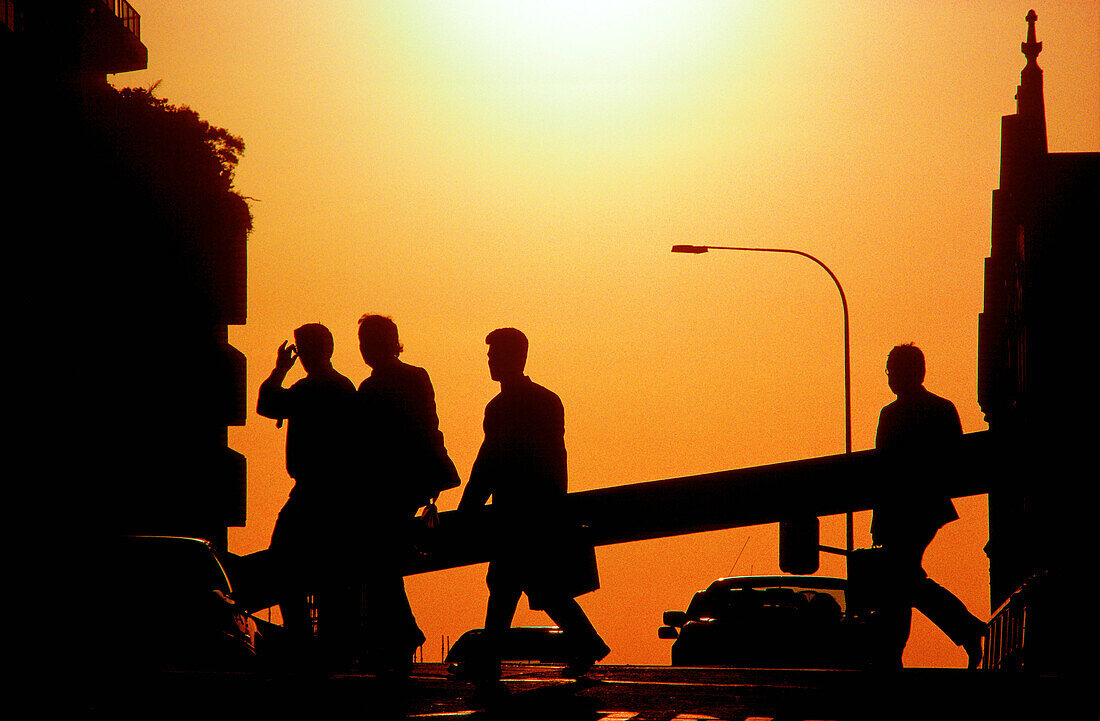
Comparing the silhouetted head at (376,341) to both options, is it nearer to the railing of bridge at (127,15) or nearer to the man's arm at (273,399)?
the man's arm at (273,399)

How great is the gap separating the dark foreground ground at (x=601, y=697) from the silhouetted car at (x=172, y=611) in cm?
116

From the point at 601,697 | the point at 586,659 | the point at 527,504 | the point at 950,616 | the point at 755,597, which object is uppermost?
the point at 527,504

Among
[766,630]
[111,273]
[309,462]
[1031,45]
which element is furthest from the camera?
[111,273]

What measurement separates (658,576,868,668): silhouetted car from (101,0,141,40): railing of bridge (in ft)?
123

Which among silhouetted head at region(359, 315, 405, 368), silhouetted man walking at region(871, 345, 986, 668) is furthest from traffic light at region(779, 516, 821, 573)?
silhouetted head at region(359, 315, 405, 368)

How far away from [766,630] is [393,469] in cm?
713

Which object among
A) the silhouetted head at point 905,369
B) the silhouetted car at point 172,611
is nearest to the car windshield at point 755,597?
the silhouetted head at point 905,369

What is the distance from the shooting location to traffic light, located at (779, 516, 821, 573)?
995 cm

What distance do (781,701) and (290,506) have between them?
3136 mm

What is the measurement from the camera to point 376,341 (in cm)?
964

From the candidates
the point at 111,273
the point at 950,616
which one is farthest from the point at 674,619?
the point at 111,273

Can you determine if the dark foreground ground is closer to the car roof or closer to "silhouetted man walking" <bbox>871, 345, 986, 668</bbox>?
"silhouetted man walking" <bbox>871, 345, 986, 668</bbox>

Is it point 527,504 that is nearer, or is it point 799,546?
point 527,504

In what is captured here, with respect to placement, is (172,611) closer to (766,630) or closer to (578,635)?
(578,635)
